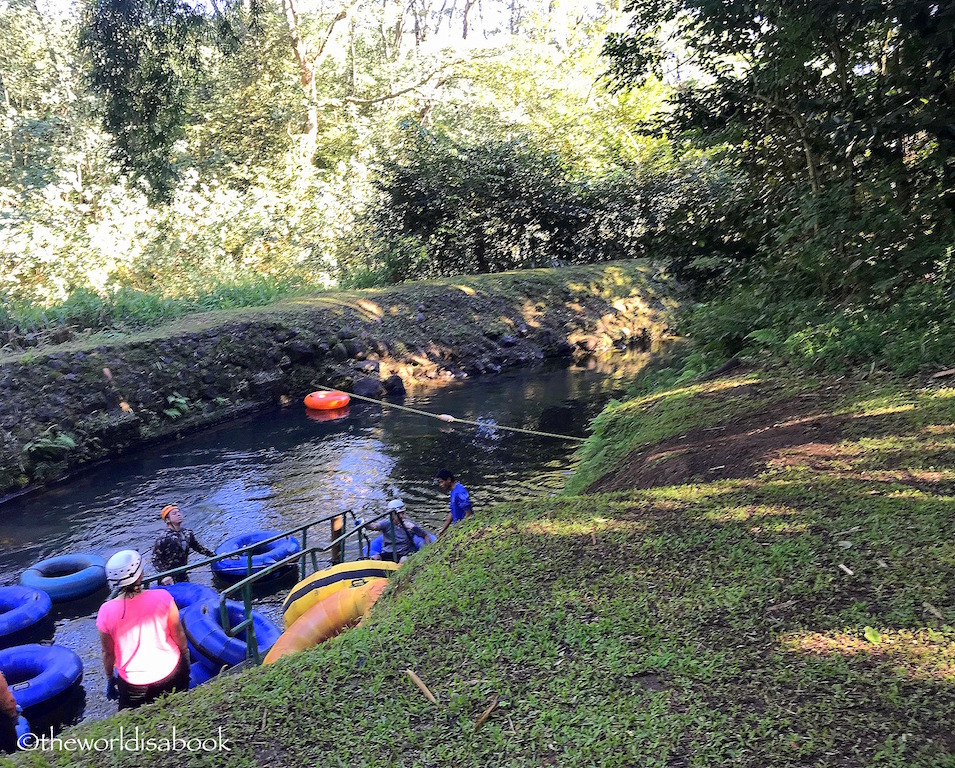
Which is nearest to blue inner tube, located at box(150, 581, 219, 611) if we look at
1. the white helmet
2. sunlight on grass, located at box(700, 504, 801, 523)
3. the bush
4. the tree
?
the white helmet

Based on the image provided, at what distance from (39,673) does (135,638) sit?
226 centimetres

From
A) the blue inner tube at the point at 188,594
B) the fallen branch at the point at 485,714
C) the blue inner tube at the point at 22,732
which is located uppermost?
the fallen branch at the point at 485,714

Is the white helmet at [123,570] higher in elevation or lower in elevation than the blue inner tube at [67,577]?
higher

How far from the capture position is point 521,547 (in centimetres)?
447

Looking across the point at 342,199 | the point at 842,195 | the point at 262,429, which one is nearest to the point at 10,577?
the point at 262,429

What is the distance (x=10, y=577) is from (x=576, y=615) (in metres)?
7.93

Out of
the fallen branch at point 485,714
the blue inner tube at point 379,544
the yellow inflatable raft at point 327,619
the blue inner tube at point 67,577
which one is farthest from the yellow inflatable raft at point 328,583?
the blue inner tube at point 67,577

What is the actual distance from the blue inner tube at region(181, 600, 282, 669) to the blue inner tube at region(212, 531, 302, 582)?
4.72 ft

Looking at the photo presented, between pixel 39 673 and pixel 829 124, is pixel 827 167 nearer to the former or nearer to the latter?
pixel 829 124

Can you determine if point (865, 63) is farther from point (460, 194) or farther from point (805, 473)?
point (460, 194)

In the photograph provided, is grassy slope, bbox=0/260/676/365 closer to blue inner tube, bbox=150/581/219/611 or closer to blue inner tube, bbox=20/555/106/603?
blue inner tube, bbox=20/555/106/603

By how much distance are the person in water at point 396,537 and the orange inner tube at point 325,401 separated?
326 inches

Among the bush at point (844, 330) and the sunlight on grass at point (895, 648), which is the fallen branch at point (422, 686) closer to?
the sunlight on grass at point (895, 648)

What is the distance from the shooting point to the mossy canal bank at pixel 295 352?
13.1 meters
